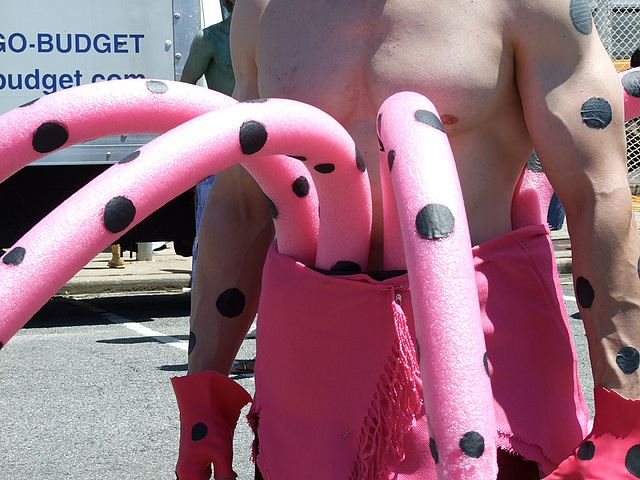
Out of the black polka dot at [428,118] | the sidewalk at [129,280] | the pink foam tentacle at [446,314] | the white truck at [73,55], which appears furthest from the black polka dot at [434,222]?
the sidewalk at [129,280]

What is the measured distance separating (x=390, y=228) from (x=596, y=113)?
35cm

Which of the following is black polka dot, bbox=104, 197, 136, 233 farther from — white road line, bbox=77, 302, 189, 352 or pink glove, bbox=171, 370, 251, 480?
white road line, bbox=77, 302, 189, 352

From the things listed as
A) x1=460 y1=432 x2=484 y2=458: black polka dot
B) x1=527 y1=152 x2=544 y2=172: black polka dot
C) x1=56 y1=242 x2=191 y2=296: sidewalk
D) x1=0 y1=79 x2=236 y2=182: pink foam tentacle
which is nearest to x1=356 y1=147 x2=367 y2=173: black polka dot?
x1=0 y1=79 x2=236 y2=182: pink foam tentacle

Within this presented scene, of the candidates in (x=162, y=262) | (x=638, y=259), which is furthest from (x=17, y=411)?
(x=162, y=262)

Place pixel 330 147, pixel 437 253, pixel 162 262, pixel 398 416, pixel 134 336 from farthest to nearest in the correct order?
pixel 162 262, pixel 134 336, pixel 398 416, pixel 330 147, pixel 437 253

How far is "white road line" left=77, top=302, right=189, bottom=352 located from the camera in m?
6.31

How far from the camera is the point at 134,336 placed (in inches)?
260

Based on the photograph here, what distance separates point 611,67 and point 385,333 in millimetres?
533

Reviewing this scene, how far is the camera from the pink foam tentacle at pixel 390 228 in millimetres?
1382

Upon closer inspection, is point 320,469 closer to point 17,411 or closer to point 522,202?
point 522,202

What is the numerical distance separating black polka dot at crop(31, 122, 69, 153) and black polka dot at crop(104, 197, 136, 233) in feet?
0.70

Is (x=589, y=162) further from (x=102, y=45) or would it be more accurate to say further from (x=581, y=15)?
(x=102, y=45)

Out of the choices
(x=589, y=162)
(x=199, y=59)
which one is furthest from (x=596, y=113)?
(x=199, y=59)

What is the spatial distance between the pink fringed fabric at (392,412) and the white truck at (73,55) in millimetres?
5546
